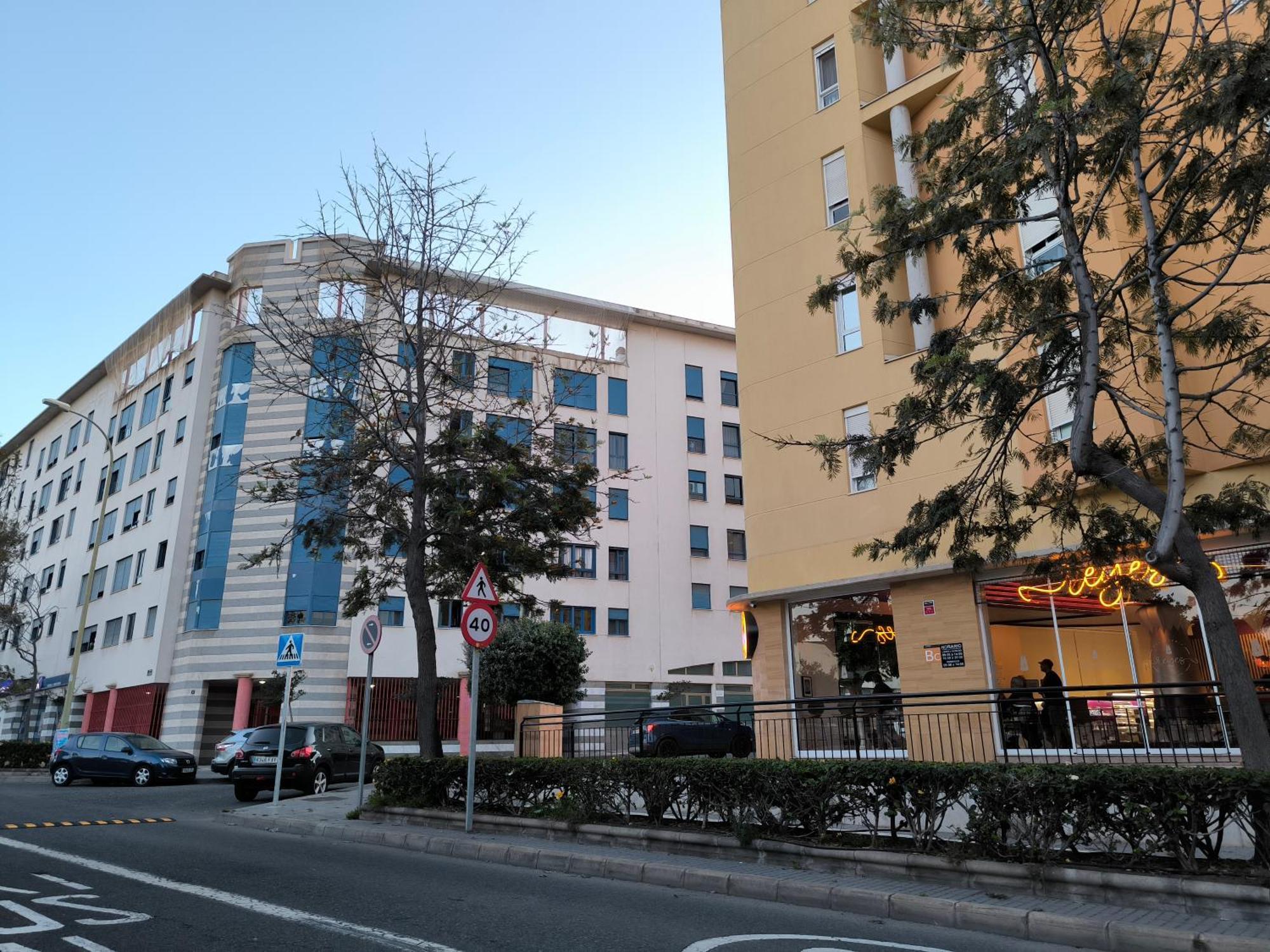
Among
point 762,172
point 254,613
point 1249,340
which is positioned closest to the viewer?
point 1249,340

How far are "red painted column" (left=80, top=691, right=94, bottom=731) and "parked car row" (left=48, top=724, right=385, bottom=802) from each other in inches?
812

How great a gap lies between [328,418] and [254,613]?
2299cm

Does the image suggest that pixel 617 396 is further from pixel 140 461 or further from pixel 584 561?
pixel 140 461

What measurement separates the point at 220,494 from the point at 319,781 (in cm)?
2223

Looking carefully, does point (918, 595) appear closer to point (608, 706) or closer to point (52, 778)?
point (52, 778)

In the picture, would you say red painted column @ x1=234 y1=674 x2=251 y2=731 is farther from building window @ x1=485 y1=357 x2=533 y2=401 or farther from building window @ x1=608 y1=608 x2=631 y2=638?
building window @ x1=485 y1=357 x2=533 y2=401

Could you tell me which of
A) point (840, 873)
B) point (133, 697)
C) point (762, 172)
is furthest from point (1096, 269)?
point (133, 697)

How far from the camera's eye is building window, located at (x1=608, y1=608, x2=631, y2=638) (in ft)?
131

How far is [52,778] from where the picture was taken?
24047 millimetres

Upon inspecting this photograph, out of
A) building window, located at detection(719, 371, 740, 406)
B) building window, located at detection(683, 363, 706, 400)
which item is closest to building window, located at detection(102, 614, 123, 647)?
building window, located at detection(683, 363, 706, 400)

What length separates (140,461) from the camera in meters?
43.6

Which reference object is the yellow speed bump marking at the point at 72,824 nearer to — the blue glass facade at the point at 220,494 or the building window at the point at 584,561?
the blue glass facade at the point at 220,494

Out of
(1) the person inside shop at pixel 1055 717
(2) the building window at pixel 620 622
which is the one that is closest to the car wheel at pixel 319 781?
(1) the person inside shop at pixel 1055 717

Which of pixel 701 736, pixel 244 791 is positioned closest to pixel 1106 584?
pixel 701 736
